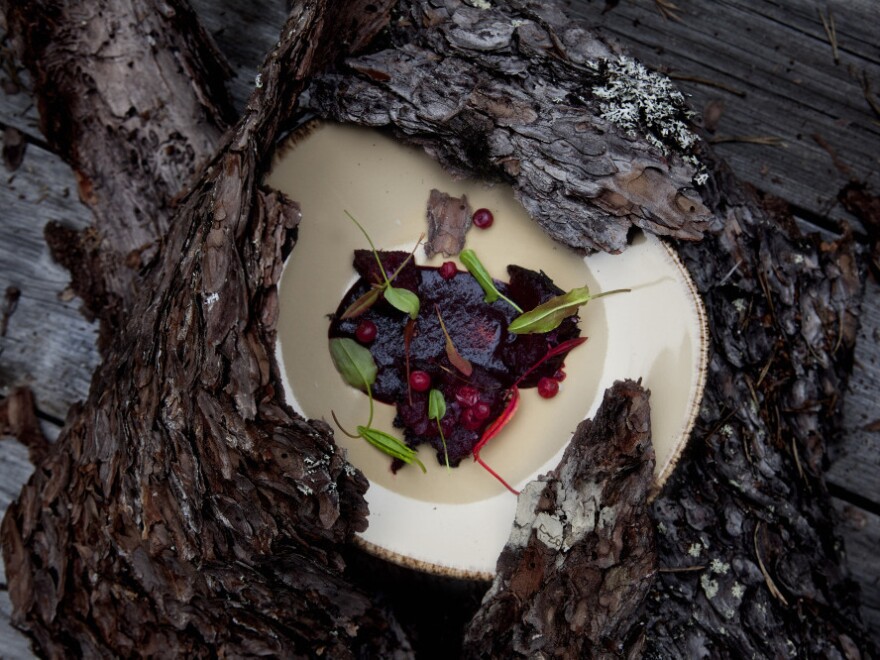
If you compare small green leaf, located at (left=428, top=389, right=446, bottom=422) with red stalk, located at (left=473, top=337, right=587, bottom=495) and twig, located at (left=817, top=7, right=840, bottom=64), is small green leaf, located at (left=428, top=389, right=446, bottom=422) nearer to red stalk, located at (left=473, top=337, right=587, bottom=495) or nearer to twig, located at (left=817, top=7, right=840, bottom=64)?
red stalk, located at (left=473, top=337, right=587, bottom=495)

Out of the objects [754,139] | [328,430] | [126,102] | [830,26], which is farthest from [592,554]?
[830,26]

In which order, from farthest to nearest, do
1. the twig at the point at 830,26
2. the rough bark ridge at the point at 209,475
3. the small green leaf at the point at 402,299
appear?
the twig at the point at 830,26 < the small green leaf at the point at 402,299 < the rough bark ridge at the point at 209,475

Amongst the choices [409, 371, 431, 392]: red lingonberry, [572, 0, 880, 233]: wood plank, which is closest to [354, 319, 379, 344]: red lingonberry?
[409, 371, 431, 392]: red lingonberry

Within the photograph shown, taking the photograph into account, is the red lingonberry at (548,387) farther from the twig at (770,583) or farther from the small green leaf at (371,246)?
the twig at (770,583)

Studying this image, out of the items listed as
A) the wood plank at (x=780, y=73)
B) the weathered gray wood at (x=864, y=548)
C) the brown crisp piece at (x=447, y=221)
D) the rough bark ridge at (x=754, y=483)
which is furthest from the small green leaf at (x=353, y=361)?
the weathered gray wood at (x=864, y=548)

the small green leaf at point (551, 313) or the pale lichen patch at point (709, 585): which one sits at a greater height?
the small green leaf at point (551, 313)

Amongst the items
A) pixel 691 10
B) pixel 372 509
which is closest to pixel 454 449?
pixel 372 509

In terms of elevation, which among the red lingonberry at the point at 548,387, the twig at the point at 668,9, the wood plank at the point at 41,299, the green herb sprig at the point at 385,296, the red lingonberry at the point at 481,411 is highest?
the twig at the point at 668,9
